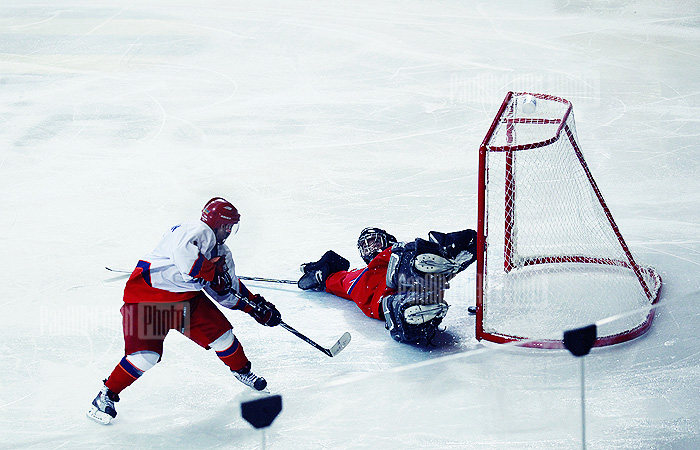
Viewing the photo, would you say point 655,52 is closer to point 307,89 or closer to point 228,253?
point 307,89

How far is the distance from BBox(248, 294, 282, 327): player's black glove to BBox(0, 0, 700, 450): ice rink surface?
0.22 metres

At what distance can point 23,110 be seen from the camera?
7.28m

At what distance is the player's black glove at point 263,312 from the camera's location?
11.7 feet

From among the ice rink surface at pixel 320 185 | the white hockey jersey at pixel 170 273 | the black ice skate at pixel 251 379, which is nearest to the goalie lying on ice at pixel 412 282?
the ice rink surface at pixel 320 185

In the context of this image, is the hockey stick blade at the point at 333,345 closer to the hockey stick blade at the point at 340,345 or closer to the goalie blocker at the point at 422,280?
the hockey stick blade at the point at 340,345

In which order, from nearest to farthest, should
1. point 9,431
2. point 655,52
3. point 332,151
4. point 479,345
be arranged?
point 9,431 < point 479,345 < point 332,151 < point 655,52

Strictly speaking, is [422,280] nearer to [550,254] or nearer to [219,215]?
[219,215]

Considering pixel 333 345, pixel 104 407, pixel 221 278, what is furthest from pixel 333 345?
pixel 104 407

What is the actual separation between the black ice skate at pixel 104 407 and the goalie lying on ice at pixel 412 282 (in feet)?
3.87

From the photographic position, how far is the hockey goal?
3.79 m

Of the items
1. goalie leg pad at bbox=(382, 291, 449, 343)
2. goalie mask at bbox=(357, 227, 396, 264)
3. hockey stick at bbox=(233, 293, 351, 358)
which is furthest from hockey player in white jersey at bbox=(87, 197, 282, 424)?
goalie mask at bbox=(357, 227, 396, 264)

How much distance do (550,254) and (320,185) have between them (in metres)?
1.68

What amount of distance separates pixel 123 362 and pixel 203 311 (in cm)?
34

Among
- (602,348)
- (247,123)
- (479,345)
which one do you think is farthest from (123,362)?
(247,123)
